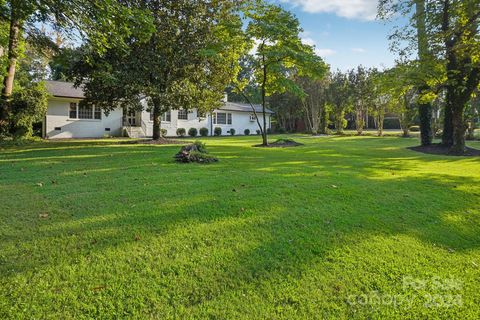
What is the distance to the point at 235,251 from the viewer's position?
3.27 meters

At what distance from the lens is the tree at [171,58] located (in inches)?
612

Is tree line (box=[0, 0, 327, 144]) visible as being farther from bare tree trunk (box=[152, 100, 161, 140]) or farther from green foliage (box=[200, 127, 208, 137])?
green foliage (box=[200, 127, 208, 137])

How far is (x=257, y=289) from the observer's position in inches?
104

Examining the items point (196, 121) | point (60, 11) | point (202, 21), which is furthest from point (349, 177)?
point (196, 121)

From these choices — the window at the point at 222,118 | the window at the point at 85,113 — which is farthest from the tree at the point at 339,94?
the window at the point at 85,113

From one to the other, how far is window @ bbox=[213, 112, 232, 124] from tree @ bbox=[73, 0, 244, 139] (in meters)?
14.9

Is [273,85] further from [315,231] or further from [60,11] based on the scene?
[315,231]

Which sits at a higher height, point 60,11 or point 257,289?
point 60,11

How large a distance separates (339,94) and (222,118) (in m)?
14.0

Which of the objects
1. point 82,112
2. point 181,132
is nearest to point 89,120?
point 82,112

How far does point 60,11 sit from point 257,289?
9.11 m

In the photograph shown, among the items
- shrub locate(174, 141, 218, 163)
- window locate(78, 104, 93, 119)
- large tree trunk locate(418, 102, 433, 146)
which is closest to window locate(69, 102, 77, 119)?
window locate(78, 104, 93, 119)

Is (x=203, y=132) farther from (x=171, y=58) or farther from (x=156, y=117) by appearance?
(x=171, y=58)

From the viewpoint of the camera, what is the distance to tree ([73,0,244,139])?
15555mm
